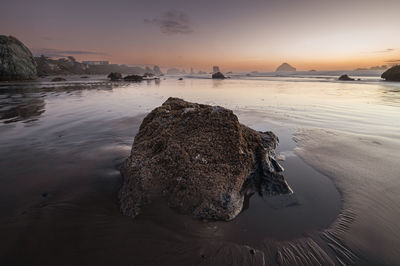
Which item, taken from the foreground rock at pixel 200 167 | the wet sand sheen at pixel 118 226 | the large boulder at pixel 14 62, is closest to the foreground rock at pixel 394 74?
the wet sand sheen at pixel 118 226

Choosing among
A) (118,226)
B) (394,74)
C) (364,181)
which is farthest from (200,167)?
(394,74)

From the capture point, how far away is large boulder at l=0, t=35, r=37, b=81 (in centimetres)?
3275

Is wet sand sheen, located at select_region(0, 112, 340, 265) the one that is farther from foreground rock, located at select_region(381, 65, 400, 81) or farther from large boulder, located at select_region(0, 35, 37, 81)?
large boulder, located at select_region(0, 35, 37, 81)

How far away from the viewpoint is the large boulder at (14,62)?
32.8 meters

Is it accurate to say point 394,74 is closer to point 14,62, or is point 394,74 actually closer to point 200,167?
point 200,167

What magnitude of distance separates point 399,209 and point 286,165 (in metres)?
1.71

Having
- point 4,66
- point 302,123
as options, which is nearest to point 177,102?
point 302,123

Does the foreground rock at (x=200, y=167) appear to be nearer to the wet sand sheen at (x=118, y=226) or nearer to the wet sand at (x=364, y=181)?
the wet sand sheen at (x=118, y=226)

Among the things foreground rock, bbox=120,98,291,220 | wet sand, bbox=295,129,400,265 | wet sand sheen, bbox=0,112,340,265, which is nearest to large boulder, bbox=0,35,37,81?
wet sand sheen, bbox=0,112,340,265

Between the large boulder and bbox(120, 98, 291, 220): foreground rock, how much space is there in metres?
47.3

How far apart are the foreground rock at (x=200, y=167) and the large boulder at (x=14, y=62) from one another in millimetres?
47263

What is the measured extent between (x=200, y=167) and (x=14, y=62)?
50085 millimetres

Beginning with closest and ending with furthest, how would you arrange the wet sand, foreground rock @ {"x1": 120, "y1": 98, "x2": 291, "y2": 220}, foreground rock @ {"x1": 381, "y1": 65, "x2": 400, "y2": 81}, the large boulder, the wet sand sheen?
the wet sand sheen → the wet sand → foreground rock @ {"x1": 120, "y1": 98, "x2": 291, "y2": 220} → foreground rock @ {"x1": 381, "y1": 65, "x2": 400, "y2": 81} → the large boulder

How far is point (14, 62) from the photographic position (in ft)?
112
